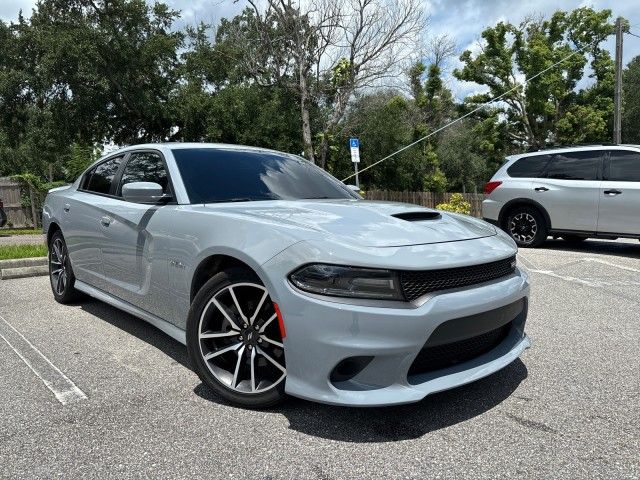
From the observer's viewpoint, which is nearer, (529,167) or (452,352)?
(452,352)

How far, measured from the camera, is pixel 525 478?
82.5 inches

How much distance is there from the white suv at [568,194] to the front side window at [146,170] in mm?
6785

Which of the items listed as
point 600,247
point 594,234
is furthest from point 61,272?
point 600,247

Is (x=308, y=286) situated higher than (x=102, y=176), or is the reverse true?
(x=102, y=176)

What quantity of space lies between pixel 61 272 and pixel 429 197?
2051 cm

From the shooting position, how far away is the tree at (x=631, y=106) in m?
33.2

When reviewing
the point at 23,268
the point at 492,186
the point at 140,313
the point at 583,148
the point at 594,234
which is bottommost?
the point at 594,234

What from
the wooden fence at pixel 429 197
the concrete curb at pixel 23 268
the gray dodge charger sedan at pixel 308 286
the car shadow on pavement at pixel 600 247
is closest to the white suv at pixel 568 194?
the car shadow on pavement at pixel 600 247

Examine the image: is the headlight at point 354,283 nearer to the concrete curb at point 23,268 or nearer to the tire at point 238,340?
the tire at point 238,340

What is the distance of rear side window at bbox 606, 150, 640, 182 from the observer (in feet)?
25.8

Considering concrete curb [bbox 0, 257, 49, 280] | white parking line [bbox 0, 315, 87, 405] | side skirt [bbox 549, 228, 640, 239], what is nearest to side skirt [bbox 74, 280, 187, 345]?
white parking line [bbox 0, 315, 87, 405]

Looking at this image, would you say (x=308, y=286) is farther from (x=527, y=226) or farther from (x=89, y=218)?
(x=527, y=226)

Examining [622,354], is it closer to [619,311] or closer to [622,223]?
[619,311]

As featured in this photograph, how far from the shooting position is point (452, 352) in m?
2.60
